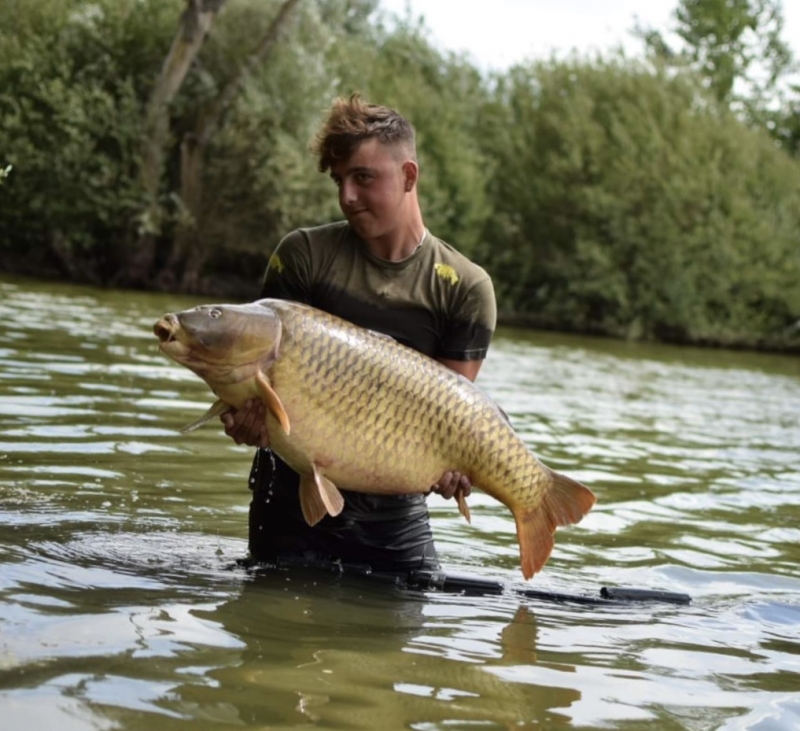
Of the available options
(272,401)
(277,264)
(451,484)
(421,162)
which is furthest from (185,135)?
(272,401)

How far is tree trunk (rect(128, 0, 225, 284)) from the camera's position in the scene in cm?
2852

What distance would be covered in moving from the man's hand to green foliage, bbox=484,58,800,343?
30342 mm

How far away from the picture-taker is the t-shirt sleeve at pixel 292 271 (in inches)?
191

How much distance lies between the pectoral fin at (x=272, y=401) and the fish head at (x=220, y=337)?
0.16 ft

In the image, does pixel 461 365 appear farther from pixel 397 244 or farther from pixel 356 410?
pixel 356 410

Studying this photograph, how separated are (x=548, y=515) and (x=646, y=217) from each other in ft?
105

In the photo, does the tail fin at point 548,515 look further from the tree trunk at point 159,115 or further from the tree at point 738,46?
the tree at point 738,46

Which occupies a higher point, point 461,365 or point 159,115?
point 159,115

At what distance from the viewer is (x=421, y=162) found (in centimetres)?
3509

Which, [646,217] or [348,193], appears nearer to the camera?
[348,193]

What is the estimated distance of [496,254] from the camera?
3797cm

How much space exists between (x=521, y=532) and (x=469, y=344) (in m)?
0.70

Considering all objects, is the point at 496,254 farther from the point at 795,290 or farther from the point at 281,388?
the point at 281,388

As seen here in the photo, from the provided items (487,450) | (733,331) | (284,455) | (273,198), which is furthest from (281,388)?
(733,331)
